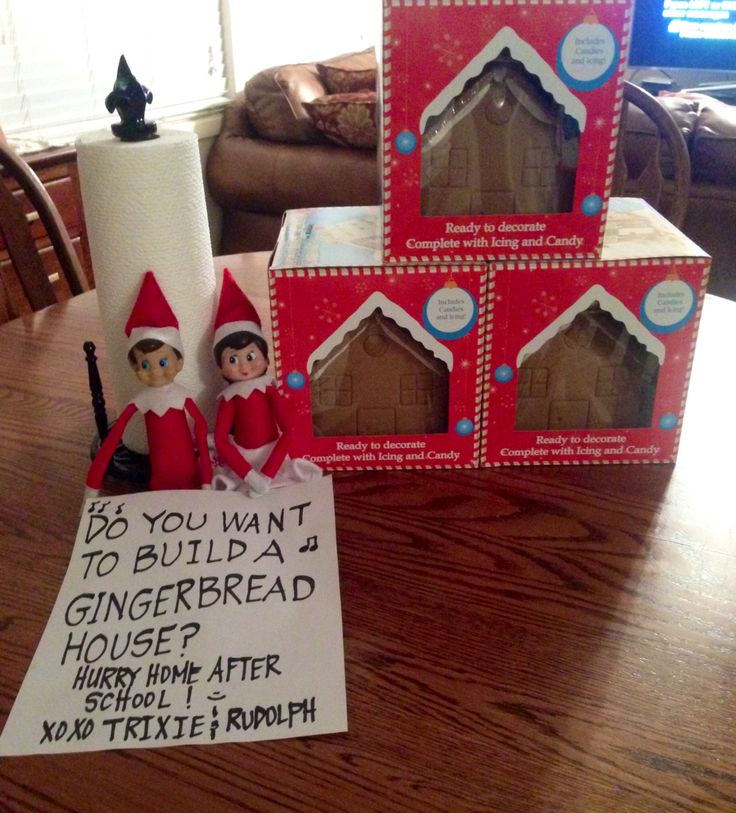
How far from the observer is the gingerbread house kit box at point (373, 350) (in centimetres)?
76

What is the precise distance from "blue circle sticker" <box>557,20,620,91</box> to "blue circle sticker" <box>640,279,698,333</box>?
0.20 meters

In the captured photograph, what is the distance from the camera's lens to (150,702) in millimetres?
559

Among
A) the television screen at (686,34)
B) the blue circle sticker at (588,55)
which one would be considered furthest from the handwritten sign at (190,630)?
the television screen at (686,34)

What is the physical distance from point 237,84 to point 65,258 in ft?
8.08

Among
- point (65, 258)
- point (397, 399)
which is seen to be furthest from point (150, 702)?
point (65, 258)

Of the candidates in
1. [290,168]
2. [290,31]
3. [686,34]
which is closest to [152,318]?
[290,168]

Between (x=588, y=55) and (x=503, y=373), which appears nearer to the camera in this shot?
(x=588, y=55)

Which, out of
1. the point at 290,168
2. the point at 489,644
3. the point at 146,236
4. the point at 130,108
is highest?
the point at 130,108

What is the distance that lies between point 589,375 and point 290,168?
2.43m

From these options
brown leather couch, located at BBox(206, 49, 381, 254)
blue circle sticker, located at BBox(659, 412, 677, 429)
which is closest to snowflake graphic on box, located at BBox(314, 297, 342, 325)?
blue circle sticker, located at BBox(659, 412, 677, 429)

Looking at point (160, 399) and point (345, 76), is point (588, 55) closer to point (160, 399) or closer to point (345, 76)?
point (160, 399)

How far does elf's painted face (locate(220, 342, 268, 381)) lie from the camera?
30.0 inches

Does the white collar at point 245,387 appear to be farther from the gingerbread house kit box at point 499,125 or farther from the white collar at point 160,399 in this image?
the gingerbread house kit box at point 499,125

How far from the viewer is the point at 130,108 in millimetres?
716
